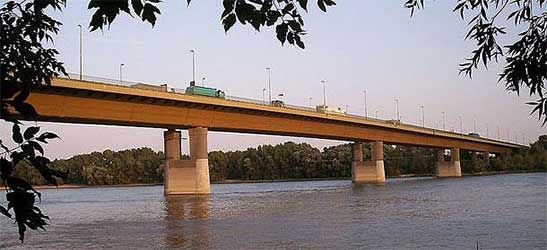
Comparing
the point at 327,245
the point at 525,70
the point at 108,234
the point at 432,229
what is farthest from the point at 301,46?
the point at 108,234

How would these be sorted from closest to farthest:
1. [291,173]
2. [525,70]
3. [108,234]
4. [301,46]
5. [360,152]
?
[301,46], [525,70], [108,234], [360,152], [291,173]

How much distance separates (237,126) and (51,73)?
68513 millimetres

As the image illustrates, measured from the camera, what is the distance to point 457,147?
13438cm

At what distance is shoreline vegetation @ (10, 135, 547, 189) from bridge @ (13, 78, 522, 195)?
170ft

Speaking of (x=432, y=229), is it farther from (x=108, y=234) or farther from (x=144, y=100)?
(x=144, y=100)

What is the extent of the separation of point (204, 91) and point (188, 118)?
383cm

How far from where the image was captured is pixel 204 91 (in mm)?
71438

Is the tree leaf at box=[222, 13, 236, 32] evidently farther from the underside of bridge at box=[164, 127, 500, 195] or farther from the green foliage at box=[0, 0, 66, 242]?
the underside of bridge at box=[164, 127, 500, 195]

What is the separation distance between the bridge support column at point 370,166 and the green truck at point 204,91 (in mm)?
43595

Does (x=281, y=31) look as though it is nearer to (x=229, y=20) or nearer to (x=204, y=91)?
(x=229, y=20)

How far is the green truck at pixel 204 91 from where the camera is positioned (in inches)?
2752

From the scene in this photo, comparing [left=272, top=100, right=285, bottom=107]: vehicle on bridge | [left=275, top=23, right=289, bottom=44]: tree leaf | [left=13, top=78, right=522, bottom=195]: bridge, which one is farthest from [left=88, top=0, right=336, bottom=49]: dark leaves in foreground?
[left=272, top=100, right=285, bottom=107]: vehicle on bridge

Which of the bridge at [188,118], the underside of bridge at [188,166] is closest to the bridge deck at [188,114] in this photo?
the bridge at [188,118]

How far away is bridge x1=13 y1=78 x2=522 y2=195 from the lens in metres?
53.8
